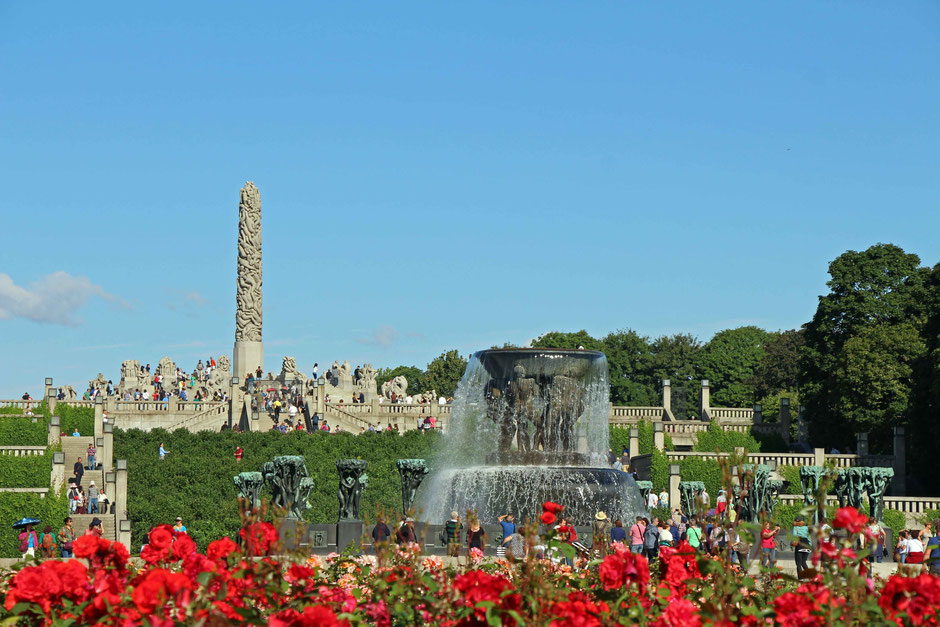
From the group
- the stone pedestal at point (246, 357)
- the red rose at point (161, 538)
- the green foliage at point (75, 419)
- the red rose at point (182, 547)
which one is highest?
the stone pedestal at point (246, 357)

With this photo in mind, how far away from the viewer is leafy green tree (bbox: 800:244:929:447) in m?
57.4

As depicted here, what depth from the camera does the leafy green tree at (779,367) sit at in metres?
89.1

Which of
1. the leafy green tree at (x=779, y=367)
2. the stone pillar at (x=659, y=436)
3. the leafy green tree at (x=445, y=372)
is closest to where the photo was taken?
the stone pillar at (x=659, y=436)

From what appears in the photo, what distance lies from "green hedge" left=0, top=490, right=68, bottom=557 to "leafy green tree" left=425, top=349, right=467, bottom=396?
6828cm

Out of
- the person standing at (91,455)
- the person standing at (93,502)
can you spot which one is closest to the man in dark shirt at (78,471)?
the person standing at (91,455)

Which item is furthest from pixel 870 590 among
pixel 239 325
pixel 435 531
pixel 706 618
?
pixel 239 325

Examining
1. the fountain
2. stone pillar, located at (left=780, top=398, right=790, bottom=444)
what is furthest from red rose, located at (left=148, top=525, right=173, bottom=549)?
stone pillar, located at (left=780, top=398, right=790, bottom=444)

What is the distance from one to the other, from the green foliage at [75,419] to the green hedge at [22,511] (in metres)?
14.9

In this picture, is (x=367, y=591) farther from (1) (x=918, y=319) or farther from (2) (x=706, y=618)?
(1) (x=918, y=319)

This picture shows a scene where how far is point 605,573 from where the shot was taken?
9.95 meters

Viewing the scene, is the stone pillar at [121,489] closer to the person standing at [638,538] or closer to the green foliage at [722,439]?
the person standing at [638,538]

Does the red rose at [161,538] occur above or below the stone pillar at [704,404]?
below

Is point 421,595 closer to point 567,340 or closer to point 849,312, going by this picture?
point 849,312

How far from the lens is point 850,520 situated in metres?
9.13
